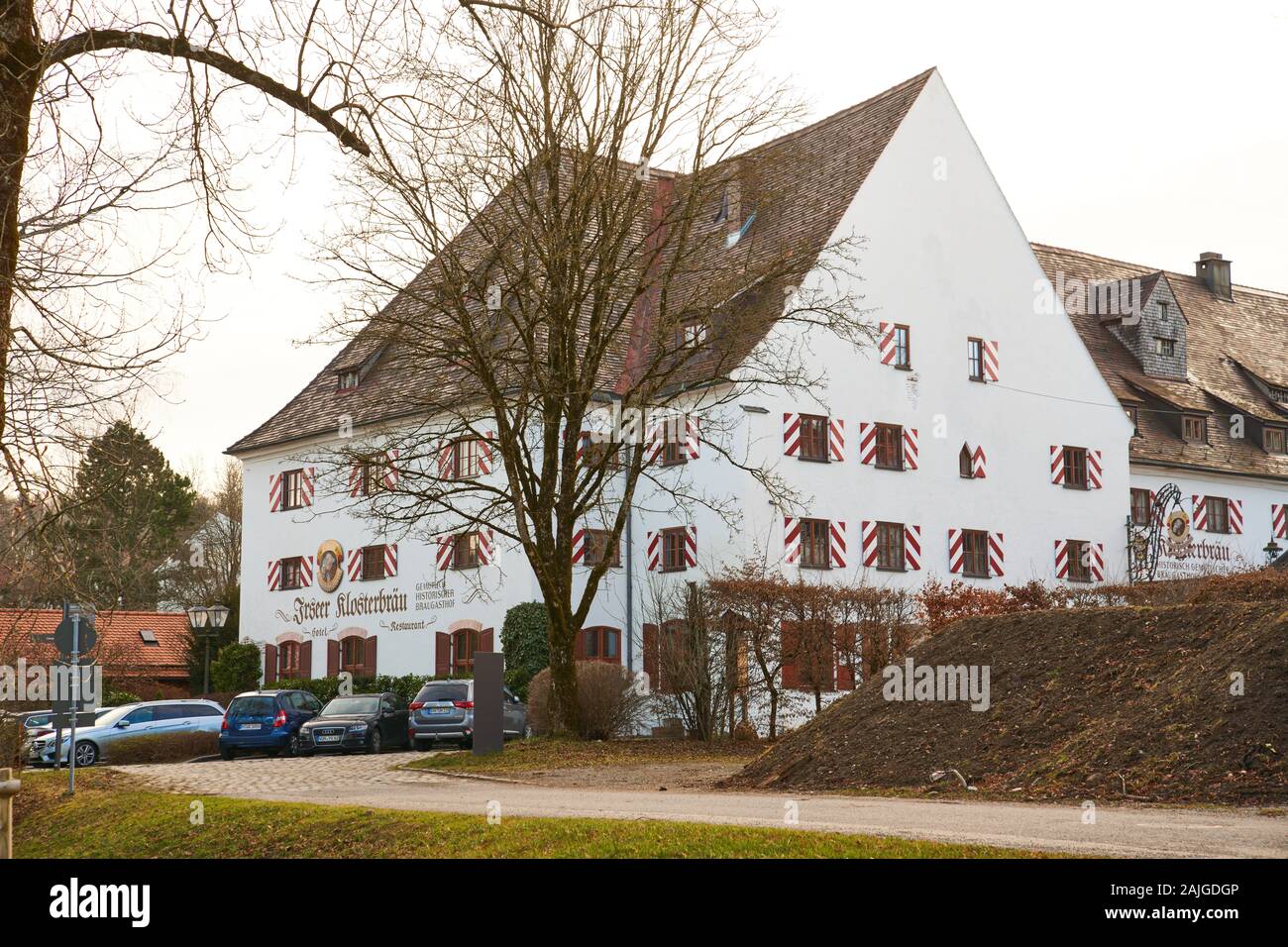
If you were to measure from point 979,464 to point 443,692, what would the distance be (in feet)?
50.3

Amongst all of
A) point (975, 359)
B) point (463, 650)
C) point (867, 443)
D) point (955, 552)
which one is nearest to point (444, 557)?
point (463, 650)

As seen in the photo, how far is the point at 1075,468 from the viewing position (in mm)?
40156

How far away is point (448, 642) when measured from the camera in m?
37.0

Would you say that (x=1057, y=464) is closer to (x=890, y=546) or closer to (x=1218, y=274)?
(x=890, y=546)

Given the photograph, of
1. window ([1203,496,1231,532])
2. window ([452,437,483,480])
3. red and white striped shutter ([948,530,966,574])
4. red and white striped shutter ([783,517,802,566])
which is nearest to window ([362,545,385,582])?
window ([452,437,483,480])

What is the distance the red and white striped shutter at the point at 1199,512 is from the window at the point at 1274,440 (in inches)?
153

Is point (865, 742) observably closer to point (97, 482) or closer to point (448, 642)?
point (97, 482)

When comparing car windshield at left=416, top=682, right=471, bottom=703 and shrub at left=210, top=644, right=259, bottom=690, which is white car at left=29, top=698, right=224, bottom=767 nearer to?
car windshield at left=416, top=682, right=471, bottom=703

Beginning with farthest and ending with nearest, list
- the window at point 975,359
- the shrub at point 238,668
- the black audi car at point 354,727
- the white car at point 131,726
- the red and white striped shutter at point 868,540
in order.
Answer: the shrub at point 238,668
the window at point 975,359
the red and white striped shutter at point 868,540
the white car at point 131,726
the black audi car at point 354,727

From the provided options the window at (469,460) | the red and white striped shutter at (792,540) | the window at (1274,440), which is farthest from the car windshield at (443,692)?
the window at (1274,440)

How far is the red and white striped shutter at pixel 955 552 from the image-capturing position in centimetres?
3691

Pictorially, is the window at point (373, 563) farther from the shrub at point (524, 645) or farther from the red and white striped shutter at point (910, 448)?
the red and white striped shutter at point (910, 448)

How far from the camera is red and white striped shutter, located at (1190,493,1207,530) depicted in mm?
43344
